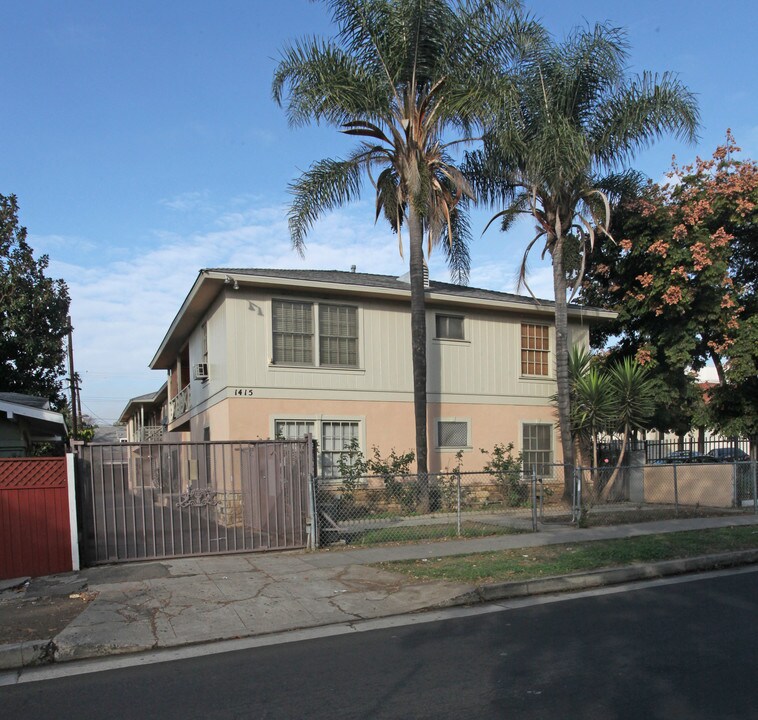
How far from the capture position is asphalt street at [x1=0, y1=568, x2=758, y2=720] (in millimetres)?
4898

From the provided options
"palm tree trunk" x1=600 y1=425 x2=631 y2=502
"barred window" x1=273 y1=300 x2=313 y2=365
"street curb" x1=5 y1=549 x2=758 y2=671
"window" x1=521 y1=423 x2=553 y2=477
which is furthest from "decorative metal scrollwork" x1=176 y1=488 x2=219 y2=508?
"palm tree trunk" x1=600 y1=425 x2=631 y2=502

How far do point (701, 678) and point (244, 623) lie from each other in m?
4.37

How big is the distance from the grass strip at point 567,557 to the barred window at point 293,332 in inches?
289

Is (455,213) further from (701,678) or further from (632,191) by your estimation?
(701,678)

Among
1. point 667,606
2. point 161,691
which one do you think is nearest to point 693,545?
point 667,606

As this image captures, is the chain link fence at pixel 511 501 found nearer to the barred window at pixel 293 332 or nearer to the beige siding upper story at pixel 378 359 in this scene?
the beige siding upper story at pixel 378 359

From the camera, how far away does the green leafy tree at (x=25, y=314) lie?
2531cm

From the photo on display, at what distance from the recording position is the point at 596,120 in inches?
698

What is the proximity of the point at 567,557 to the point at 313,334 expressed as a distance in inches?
343

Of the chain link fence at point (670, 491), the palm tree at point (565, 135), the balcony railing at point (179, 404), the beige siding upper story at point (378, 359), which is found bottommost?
the chain link fence at point (670, 491)

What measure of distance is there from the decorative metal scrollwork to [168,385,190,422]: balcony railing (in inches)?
430

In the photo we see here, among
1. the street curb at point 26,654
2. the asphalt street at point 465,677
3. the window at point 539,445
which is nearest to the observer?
the asphalt street at point 465,677

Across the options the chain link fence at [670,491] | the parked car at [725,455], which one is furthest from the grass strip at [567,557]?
the parked car at [725,455]

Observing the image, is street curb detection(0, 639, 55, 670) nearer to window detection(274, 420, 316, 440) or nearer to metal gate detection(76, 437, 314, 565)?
metal gate detection(76, 437, 314, 565)
